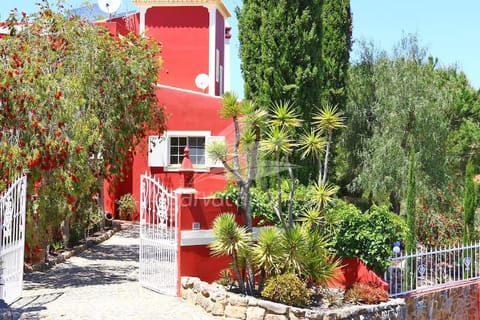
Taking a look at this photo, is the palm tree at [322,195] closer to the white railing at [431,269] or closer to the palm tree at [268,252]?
the palm tree at [268,252]

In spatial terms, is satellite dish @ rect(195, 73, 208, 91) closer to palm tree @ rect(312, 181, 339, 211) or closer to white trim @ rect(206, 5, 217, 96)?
white trim @ rect(206, 5, 217, 96)

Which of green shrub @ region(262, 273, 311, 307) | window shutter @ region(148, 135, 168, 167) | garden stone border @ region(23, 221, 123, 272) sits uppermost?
window shutter @ region(148, 135, 168, 167)

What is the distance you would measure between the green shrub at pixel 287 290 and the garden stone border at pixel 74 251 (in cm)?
531

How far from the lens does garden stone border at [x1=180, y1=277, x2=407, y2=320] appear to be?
8953mm

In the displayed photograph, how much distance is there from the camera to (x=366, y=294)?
33.3 feet

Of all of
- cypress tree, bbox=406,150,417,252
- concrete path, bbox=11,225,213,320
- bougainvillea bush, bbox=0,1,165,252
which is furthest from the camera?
cypress tree, bbox=406,150,417,252

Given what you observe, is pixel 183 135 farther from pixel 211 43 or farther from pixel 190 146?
pixel 211 43

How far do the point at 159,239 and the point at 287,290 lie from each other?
2.65 m

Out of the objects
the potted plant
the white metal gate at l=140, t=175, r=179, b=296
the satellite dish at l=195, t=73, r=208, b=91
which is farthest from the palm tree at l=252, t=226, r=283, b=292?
the satellite dish at l=195, t=73, r=208, b=91

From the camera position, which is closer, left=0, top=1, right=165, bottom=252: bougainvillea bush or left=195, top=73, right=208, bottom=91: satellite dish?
left=0, top=1, right=165, bottom=252: bougainvillea bush

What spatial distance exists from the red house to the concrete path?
5.63 m

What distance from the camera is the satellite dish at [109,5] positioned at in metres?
20.0

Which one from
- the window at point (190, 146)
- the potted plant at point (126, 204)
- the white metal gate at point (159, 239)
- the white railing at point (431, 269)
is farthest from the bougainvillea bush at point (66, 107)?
the white railing at point (431, 269)

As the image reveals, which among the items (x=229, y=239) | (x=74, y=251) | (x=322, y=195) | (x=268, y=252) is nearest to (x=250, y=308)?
(x=268, y=252)
